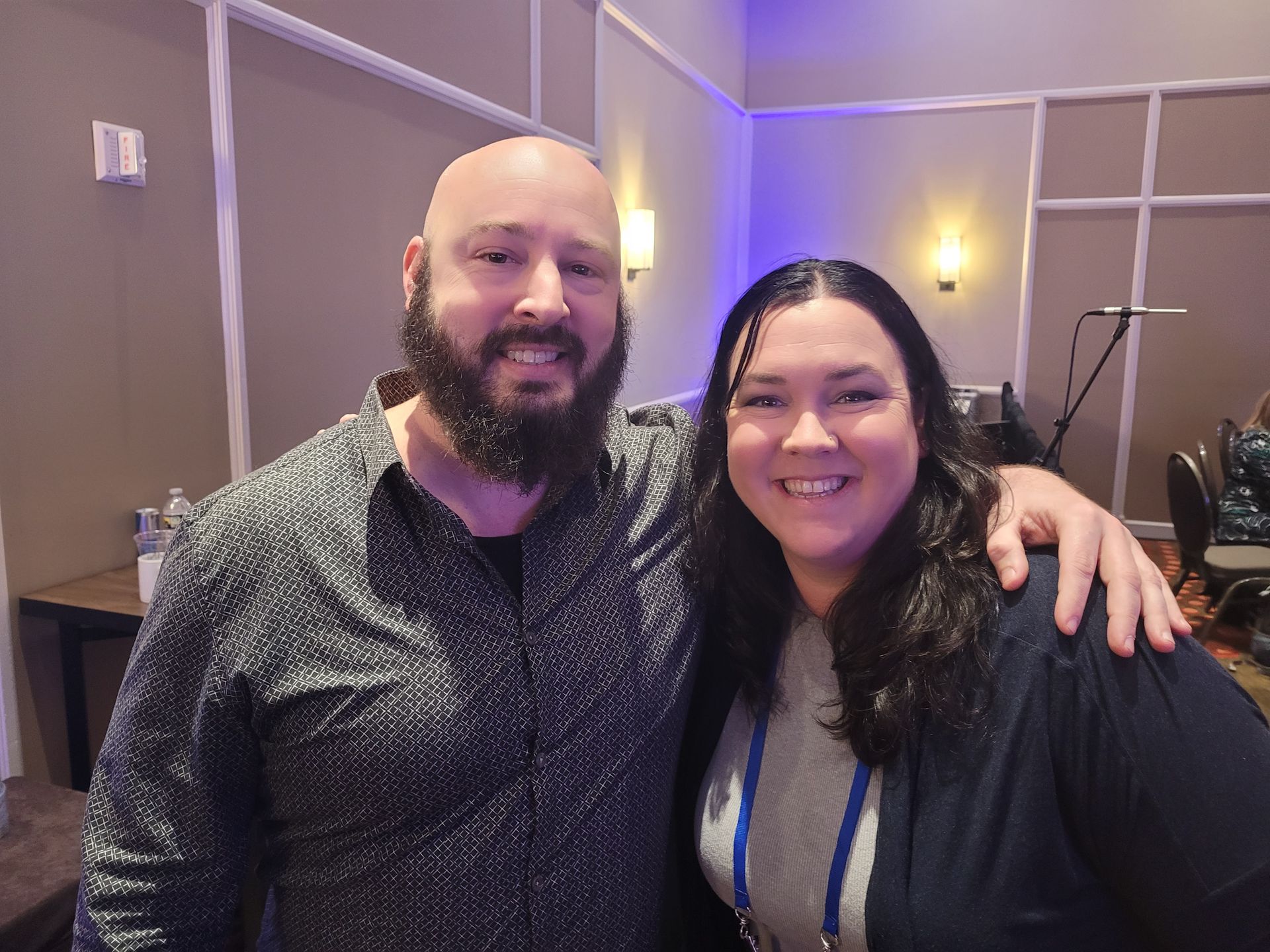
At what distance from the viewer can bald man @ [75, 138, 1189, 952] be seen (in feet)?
3.48

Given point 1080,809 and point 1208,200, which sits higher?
point 1208,200

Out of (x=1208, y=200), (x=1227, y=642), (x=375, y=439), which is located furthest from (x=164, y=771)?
(x=1208, y=200)

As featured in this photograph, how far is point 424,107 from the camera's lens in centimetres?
320

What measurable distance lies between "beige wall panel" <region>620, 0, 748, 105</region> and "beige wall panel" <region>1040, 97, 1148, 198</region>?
2.37 m

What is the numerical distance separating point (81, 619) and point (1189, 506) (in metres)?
4.39

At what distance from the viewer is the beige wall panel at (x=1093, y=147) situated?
6145 millimetres

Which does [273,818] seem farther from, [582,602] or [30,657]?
[30,657]

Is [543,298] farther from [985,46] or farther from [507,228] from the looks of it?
[985,46]

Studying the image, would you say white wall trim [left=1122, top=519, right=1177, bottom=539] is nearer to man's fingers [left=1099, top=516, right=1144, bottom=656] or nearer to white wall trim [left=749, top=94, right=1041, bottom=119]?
white wall trim [left=749, top=94, right=1041, bottom=119]

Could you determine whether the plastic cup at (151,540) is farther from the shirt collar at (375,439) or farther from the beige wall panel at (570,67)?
the beige wall panel at (570,67)

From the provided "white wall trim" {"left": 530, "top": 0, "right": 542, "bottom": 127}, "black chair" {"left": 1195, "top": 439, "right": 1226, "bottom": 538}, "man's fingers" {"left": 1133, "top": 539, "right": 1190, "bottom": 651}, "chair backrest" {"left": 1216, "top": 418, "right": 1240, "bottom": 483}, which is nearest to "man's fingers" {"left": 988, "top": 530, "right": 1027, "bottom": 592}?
"man's fingers" {"left": 1133, "top": 539, "right": 1190, "bottom": 651}

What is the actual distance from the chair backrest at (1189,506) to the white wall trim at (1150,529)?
232cm

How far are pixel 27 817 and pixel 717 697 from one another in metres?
1.43

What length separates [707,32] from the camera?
6098 millimetres
